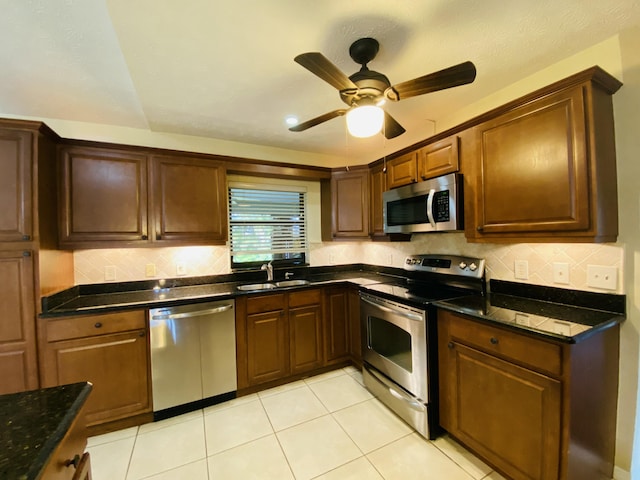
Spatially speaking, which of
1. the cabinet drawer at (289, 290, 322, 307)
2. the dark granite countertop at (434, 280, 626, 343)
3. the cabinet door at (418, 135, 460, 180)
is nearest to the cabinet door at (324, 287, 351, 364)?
the cabinet drawer at (289, 290, 322, 307)

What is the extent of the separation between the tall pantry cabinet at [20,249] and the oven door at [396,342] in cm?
244

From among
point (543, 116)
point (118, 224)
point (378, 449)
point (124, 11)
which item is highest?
point (124, 11)

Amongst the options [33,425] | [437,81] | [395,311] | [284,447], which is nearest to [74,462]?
[33,425]

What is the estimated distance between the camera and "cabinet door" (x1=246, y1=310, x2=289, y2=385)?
8.03 ft

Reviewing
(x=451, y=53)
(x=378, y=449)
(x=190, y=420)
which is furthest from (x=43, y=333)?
(x=451, y=53)

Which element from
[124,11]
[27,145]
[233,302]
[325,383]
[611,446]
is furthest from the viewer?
[325,383]

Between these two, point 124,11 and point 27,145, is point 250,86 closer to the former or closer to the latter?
point 124,11

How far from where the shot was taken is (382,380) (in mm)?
2266

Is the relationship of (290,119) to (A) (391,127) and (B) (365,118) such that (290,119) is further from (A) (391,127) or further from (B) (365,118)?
(B) (365,118)

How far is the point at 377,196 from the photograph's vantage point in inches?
114

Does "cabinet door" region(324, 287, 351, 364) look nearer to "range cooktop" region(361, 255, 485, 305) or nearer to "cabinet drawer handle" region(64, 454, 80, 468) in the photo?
"range cooktop" region(361, 255, 485, 305)

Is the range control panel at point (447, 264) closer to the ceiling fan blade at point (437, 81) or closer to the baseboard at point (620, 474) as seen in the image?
the baseboard at point (620, 474)

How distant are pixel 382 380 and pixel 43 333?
2498 mm

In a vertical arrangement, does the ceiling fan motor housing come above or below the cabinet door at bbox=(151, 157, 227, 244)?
above
